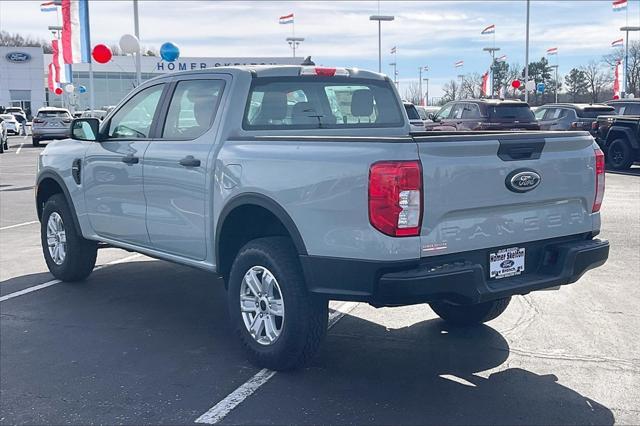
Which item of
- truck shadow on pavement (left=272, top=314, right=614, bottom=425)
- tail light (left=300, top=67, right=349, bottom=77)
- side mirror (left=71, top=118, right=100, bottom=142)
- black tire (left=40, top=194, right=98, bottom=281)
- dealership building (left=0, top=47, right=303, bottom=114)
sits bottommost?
truck shadow on pavement (left=272, top=314, right=614, bottom=425)

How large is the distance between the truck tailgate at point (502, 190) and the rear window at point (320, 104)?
4.93 feet

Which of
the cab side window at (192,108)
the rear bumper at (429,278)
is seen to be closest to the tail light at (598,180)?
the rear bumper at (429,278)

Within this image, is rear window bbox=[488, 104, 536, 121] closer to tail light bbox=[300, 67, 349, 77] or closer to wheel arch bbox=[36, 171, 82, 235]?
wheel arch bbox=[36, 171, 82, 235]

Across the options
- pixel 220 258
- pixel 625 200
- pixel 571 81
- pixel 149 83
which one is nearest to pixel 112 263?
pixel 149 83

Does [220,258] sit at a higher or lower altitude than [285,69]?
lower

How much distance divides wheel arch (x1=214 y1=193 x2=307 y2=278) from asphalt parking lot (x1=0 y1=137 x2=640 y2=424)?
71cm

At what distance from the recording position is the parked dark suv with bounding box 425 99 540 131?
1945 cm

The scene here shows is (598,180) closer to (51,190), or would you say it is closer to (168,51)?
(51,190)

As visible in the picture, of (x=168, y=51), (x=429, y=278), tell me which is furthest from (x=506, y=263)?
(x=168, y=51)

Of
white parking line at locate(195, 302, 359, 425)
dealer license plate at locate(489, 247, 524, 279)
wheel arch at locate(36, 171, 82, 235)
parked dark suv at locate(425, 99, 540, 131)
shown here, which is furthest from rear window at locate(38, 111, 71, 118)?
dealer license plate at locate(489, 247, 524, 279)

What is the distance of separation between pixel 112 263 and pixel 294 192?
452 cm

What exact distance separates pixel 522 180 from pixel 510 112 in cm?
1600

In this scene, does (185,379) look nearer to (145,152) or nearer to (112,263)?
(145,152)

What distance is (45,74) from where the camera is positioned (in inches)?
3248
